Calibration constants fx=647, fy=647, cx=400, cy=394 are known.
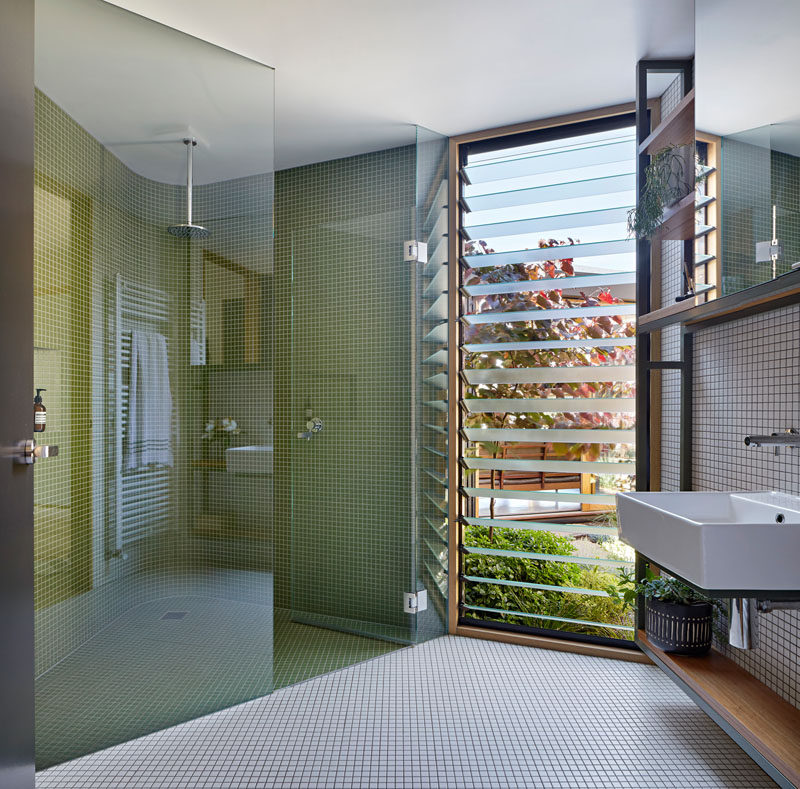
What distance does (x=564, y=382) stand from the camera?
3189 mm

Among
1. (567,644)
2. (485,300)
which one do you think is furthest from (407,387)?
(567,644)

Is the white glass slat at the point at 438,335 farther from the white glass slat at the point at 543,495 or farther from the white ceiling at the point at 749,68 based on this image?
the white ceiling at the point at 749,68

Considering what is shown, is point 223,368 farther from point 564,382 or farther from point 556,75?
point 556,75

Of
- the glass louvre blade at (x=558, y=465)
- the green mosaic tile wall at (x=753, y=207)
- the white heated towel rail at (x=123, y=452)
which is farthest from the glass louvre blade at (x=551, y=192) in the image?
the white heated towel rail at (x=123, y=452)

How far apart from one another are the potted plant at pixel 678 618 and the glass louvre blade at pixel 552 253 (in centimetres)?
151

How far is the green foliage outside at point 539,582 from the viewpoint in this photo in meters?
3.24

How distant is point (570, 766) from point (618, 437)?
148 centimetres

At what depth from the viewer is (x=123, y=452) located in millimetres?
2307

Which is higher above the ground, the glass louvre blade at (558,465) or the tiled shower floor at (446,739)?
the glass louvre blade at (558,465)

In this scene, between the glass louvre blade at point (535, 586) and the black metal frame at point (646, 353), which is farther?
the glass louvre blade at point (535, 586)

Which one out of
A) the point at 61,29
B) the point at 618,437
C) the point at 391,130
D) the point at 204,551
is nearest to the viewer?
the point at 61,29

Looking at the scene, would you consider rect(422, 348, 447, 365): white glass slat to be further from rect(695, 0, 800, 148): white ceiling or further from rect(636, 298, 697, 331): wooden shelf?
rect(695, 0, 800, 148): white ceiling

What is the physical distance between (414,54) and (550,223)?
1028 millimetres

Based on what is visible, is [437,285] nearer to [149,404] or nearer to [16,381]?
[149,404]
